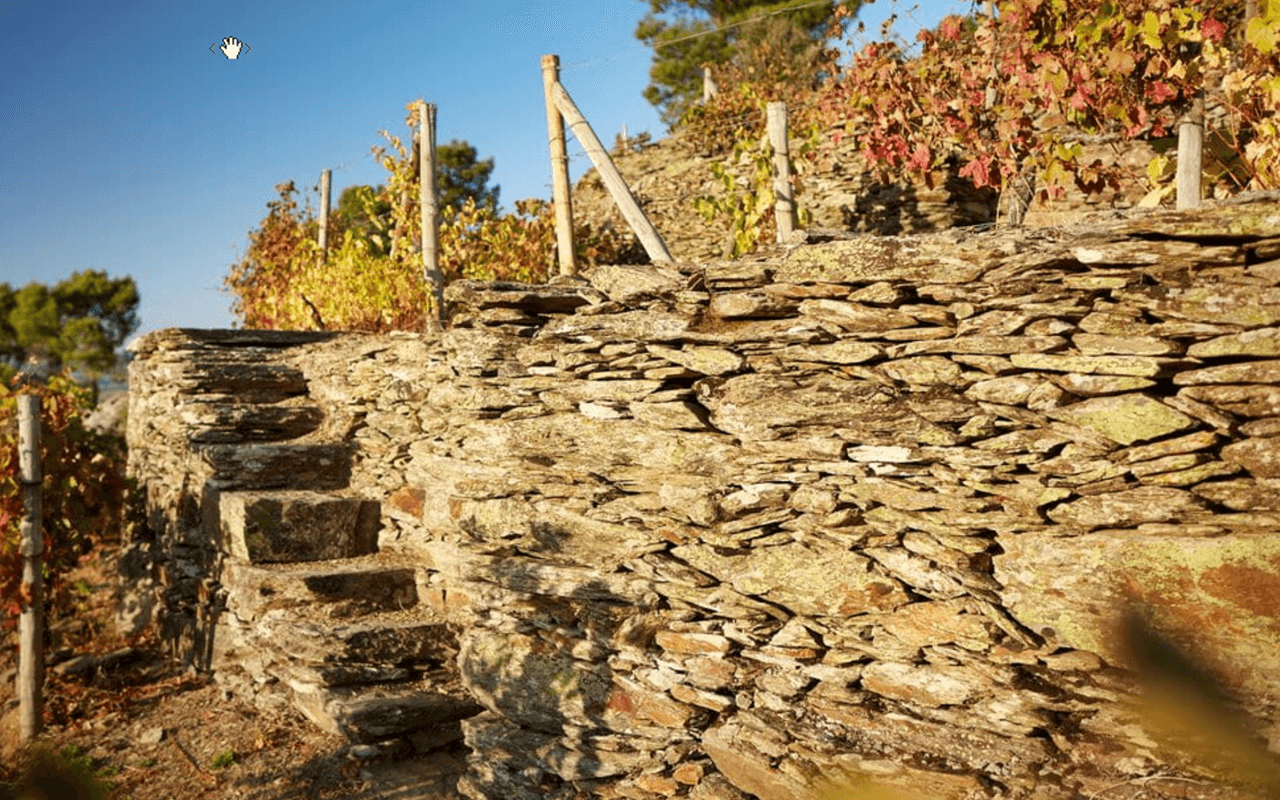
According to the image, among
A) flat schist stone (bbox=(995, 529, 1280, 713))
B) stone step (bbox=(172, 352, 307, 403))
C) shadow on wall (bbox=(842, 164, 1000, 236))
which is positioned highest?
shadow on wall (bbox=(842, 164, 1000, 236))

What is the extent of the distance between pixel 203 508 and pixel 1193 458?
820 cm

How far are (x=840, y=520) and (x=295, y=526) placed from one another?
5080 millimetres

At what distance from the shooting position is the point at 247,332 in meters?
10.8

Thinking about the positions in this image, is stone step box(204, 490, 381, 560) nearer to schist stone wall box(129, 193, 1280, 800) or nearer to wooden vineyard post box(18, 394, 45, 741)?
schist stone wall box(129, 193, 1280, 800)

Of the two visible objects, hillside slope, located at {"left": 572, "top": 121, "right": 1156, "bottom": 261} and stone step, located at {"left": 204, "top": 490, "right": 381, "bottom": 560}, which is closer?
stone step, located at {"left": 204, "top": 490, "right": 381, "bottom": 560}

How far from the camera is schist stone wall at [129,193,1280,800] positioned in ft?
13.6

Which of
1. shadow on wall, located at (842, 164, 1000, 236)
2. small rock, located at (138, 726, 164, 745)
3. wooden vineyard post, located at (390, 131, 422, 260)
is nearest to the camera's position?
small rock, located at (138, 726, 164, 745)

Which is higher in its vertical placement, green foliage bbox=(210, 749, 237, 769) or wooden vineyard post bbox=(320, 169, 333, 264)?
wooden vineyard post bbox=(320, 169, 333, 264)

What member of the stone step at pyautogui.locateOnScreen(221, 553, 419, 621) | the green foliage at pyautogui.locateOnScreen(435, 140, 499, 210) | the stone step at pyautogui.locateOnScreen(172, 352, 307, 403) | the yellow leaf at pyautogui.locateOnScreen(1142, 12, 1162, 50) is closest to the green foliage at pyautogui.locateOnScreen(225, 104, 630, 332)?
the stone step at pyautogui.locateOnScreen(172, 352, 307, 403)

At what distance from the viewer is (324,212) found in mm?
14859

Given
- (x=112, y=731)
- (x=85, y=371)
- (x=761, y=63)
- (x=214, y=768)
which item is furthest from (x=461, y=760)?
(x=85, y=371)

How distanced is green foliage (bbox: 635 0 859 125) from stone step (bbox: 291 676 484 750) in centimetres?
1345

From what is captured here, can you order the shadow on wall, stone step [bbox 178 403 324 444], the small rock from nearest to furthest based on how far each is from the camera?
the small rock < stone step [bbox 178 403 324 444] < the shadow on wall

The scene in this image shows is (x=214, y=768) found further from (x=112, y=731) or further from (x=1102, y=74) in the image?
(x=1102, y=74)
